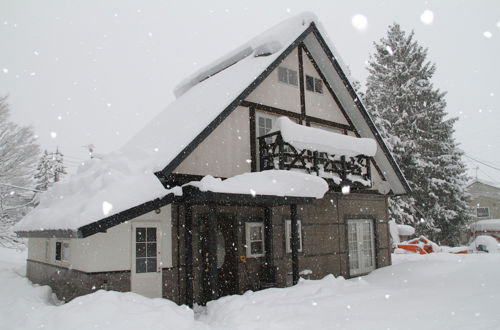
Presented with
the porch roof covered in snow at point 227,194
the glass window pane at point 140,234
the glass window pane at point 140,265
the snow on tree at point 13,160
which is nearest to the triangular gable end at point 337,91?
the porch roof covered in snow at point 227,194

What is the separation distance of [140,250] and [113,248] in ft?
2.19

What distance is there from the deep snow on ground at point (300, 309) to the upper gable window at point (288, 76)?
662cm

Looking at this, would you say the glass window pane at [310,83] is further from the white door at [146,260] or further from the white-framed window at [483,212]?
the white-framed window at [483,212]

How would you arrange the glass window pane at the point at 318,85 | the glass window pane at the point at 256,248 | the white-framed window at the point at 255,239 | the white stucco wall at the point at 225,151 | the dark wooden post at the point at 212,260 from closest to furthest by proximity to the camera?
the dark wooden post at the point at 212,260
the white stucco wall at the point at 225,151
the white-framed window at the point at 255,239
the glass window pane at the point at 256,248
the glass window pane at the point at 318,85

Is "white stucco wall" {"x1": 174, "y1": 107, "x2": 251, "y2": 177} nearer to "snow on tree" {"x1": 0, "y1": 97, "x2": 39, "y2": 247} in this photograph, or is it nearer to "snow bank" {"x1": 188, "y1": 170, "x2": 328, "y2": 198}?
"snow bank" {"x1": 188, "y1": 170, "x2": 328, "y2": 198}

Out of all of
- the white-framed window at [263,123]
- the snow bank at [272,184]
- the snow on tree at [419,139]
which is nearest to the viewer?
the snow bank at [272,184]

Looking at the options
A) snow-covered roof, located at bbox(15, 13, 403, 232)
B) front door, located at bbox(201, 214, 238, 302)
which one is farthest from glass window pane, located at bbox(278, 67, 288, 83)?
front door, located at bbox(201, 214, 238, 302)

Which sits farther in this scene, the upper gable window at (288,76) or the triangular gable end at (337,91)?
the upper gable window at (288,76)

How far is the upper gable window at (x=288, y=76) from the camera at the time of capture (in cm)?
1283

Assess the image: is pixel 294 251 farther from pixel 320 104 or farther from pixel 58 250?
pixel 58 250

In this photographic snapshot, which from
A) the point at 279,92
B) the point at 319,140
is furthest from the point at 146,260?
the point at 279,92

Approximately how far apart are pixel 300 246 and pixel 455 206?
19.3 meters

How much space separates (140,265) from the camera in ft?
30.6

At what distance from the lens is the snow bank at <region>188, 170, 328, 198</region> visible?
30.0 feet
